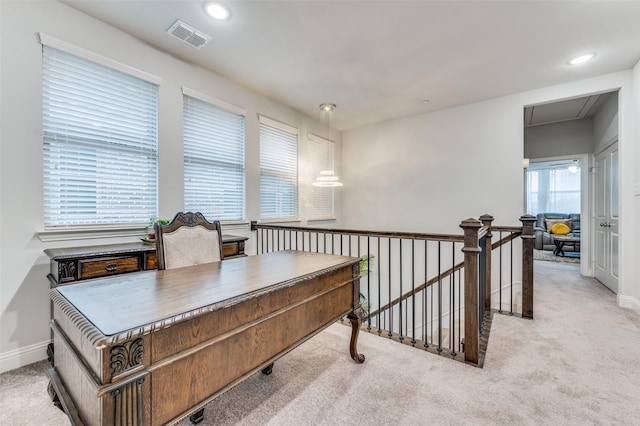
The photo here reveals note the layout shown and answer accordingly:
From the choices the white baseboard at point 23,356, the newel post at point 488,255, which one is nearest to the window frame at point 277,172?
the white baseboard at point 23,356

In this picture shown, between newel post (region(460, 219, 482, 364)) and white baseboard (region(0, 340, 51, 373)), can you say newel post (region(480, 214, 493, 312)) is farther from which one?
white baseboard (region(0, 340, 51, 373))

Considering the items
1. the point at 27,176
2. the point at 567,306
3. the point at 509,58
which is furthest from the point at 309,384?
the point at 509,58

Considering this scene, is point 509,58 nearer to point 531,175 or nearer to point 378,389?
point 378,389

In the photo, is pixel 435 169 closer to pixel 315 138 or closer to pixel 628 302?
pixel 315 138

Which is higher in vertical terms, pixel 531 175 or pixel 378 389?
pixel 531 175

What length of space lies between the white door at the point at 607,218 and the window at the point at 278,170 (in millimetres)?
4526

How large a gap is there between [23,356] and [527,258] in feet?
14.8

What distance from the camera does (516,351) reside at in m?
2.23

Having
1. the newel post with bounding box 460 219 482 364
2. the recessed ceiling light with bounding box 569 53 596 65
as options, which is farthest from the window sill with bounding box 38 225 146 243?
the recessed ceiling light with bounding box 569 53 596 65

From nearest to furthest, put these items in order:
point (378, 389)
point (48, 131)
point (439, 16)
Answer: point (378, 389), point (48, 131), point (439, 16)

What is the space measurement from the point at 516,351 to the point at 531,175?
9789 mm

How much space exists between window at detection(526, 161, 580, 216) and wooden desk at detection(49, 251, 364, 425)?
10.7 meters

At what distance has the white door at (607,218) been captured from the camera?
12.4 ft

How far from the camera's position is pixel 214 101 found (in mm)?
3391
